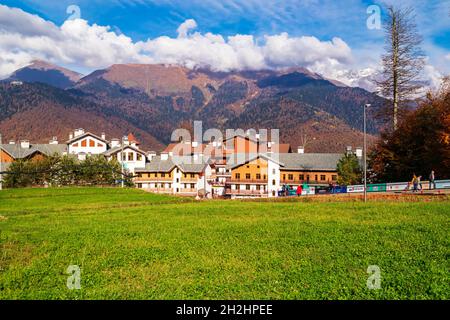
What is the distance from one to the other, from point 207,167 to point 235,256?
7099cm

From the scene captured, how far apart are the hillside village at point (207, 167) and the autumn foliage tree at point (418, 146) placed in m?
24.5

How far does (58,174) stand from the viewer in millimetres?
54125

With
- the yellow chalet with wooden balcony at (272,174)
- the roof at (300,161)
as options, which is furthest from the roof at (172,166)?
the yellow chalet with wooden balcony at (272,174)

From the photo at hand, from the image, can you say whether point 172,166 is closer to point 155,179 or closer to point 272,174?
point 155,179

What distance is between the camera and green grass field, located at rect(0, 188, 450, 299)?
10.4m

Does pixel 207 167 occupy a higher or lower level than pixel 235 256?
higher

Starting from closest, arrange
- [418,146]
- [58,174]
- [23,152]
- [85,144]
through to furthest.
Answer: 1. [418,146]
2. [58,174]
3. [23,152]
4. [85,144]

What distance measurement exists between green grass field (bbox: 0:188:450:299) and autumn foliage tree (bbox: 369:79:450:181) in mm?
19643

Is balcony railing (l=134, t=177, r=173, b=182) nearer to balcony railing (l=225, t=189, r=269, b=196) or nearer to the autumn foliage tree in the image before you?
balcony railing (l=225, t=189, r=269, b=196)

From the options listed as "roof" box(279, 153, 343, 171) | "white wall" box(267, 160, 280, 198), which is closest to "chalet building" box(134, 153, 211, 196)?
"white wall" box(267, 160, 280, 198)

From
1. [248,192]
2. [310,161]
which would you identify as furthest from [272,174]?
[310,161]

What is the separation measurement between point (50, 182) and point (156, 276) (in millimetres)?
48504

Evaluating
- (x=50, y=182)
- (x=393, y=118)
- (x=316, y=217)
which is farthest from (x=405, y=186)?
(x=50, y=182)

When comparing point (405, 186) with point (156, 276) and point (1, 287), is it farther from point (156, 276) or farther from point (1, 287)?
point (1, 287)
